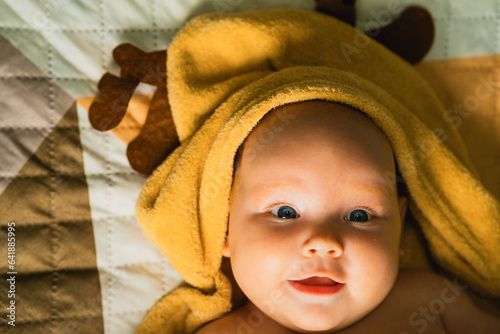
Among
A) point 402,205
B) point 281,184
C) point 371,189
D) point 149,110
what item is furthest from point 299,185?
point 149,110

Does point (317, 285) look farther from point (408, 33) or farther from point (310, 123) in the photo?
point (408, 33)

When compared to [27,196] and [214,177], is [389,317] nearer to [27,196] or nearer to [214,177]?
[214,177]

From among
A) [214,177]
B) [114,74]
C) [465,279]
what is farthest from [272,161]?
[465,279]

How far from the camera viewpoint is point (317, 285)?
869 millimetres

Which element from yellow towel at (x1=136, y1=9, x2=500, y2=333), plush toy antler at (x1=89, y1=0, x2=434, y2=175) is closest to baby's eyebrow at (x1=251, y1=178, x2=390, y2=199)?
yellow towel at (x1=136, y1=9, x2=500, y2=333)

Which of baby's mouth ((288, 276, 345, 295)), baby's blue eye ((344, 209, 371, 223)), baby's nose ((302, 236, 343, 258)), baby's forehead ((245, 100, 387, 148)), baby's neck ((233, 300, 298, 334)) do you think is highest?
baby's forehead ((245, 100, 387, 148))

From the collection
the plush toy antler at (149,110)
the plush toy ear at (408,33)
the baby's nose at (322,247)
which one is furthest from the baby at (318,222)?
the plush toy ear at (408,33)

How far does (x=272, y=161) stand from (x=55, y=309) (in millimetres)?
602

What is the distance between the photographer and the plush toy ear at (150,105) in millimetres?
1077

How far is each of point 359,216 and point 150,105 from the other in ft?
1.76

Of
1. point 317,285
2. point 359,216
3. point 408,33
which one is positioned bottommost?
point 317,285

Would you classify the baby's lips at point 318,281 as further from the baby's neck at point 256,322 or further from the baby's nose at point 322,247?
the baby's neck at point 256,322

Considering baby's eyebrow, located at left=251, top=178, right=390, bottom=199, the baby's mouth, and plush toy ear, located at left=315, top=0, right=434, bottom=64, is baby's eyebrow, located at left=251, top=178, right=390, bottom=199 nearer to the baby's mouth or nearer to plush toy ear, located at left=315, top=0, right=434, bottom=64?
the baby's mouth

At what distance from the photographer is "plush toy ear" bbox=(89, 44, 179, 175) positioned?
1.08 metres
